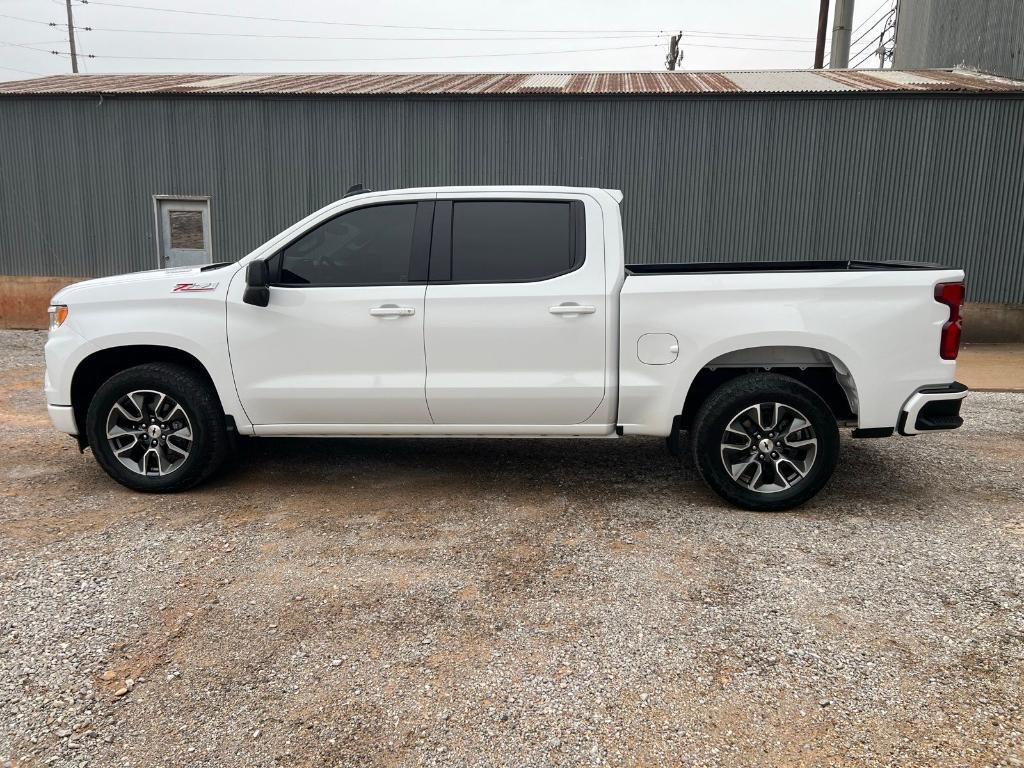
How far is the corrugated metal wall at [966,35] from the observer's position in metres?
13.2

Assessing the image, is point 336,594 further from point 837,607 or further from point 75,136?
point 75,136

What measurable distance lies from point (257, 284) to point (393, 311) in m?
0.81

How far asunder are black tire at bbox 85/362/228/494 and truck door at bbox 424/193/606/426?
1422mm

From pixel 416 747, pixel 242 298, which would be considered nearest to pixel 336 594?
pixel 416 747

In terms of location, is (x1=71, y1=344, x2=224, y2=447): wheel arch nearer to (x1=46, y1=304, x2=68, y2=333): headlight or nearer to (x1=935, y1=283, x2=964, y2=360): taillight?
(x1=46, y1=304, x2=68, y2=333): headlight

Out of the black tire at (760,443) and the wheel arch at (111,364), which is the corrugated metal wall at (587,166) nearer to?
the black tire at (760,443)

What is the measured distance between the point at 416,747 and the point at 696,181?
1101 cm

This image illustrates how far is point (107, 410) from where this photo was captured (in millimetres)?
4797

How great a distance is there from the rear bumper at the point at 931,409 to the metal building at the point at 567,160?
8.02 meters

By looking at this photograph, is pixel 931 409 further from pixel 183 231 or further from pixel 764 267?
pixel 183 231

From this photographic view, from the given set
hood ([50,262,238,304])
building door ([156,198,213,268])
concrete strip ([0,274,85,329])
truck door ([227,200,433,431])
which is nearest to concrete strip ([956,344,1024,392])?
truck door ([227,200,433,431])

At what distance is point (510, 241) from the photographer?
4742mm

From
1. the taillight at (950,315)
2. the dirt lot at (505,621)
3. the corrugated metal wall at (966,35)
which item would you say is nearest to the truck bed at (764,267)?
the taillight at (950,315)

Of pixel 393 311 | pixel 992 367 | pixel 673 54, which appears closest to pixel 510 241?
pixel 393 311
